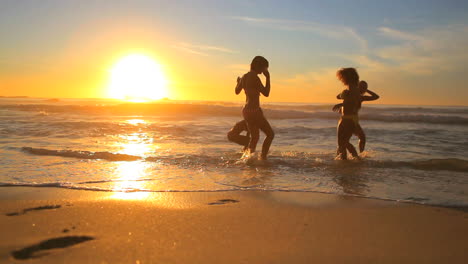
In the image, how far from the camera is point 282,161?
608 cm

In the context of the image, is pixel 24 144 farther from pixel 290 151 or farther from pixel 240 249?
pixel 240 249

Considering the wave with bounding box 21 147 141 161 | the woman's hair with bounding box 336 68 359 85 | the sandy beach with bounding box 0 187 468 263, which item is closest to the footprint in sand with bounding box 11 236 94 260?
the sandy beach with bounding box 0 187 468 263

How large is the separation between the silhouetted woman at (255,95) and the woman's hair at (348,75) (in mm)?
1287

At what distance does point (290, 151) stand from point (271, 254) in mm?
5288

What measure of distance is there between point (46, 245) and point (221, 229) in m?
1.18

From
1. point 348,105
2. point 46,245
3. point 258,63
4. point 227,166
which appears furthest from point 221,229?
point 348,105

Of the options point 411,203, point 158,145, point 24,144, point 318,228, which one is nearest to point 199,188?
point 318,228

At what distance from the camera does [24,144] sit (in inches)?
292

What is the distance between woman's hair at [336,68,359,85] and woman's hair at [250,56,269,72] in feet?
4.30

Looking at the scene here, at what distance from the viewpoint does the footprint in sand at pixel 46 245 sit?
212cm

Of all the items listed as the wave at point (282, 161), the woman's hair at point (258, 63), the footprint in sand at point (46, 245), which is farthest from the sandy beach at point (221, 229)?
the woman's hair at point (258, 63)

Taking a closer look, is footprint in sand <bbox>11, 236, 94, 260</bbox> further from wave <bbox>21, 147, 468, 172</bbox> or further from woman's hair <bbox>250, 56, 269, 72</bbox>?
woman's hair <bbox>250, 56, 269, 72</bbox>

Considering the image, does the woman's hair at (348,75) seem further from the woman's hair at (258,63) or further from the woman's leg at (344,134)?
the woman's hair at (258,63)

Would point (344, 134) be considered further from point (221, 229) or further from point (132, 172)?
point (221, 229)
